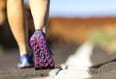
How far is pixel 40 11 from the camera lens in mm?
3438

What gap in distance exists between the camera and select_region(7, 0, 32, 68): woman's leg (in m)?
3.56

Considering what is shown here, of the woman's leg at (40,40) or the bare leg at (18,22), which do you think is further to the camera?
the bare leg at (18,22)

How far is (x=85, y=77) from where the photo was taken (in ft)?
9.86

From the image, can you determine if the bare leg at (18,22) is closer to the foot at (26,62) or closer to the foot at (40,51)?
the foot at (26,62)

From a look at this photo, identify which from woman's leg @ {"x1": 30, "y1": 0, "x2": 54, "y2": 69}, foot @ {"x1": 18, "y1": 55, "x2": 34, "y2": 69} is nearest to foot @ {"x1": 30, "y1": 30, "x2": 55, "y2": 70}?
woman's leg @ {"x1": 30, "y1": 0, "x2": 54, "y2": 69}

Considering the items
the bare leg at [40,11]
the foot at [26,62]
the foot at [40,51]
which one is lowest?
the foot at [26,62]

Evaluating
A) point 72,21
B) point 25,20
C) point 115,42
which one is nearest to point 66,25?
point 72,21

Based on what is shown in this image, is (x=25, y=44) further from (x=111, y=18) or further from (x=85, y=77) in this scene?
(x=111, y=18)

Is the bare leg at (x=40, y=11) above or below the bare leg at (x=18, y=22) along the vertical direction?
above

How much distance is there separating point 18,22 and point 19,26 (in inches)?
1.0

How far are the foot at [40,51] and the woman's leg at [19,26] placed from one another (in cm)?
22

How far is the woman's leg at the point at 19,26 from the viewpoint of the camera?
3.56m

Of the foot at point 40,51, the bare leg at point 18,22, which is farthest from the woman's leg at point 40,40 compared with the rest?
the bare leg at point 18,22

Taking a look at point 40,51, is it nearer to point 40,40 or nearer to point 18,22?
point 40,40
